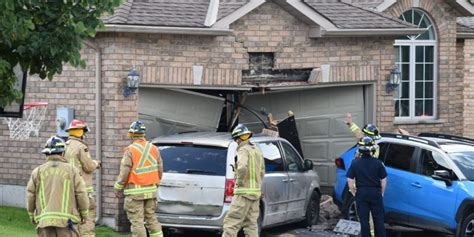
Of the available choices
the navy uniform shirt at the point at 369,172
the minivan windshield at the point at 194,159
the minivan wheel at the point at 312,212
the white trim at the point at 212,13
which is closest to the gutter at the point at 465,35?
the minivan wheel at the point at 312,212

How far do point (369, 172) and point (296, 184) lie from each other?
1.99m

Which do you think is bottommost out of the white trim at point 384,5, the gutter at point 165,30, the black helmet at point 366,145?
the black helmet at point 366,145

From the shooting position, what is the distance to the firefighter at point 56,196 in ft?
36.7

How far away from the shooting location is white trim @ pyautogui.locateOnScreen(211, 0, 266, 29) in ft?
56.9

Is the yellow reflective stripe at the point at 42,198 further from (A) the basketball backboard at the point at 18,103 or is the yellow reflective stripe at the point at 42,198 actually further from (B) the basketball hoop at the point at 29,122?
(B) the basketball hoop at the point at 29,122

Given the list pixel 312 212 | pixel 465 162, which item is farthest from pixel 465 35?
pixel 465 162

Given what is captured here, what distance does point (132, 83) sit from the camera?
16438 millimetres

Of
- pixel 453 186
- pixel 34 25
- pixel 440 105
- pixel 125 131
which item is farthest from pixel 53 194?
pixel 440 105

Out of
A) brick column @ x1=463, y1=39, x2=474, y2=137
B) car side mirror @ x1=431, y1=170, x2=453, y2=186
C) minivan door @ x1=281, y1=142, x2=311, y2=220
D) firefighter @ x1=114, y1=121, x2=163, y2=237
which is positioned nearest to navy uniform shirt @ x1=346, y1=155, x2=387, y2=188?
car side mirror @ x1=431, y1=170, x2=453, y2=186

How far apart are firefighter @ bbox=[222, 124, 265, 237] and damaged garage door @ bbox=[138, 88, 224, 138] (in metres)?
3.24

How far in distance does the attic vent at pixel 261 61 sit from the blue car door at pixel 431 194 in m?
3.34

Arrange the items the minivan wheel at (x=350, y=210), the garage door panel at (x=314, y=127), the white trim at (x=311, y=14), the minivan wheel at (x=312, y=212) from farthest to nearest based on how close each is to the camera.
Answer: the garage door panel at (x=314, y=127), the white trim at (x=311, y=14), the minivan wheel at (x=312, y=212), the minivan wheel at (x=350, y=210)

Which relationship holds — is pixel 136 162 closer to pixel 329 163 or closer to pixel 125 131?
pixel 125 131

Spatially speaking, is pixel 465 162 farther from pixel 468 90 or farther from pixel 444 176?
pixel 468 90
